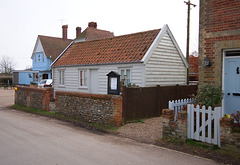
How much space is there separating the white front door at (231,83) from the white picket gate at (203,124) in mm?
1327

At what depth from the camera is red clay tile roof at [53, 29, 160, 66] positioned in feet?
47.5

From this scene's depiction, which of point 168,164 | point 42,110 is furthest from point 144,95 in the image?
point 42,110

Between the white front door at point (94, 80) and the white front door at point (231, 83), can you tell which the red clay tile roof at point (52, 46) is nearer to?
the white front door at point (94, 80)

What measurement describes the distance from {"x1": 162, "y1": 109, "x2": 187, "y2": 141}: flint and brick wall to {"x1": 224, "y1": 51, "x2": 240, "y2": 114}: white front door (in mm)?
1915

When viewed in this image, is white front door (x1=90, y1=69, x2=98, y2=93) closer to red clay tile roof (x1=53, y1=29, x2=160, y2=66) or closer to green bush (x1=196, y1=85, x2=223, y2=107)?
red clay tile roof (x1=53, y1=29, x2=160, y2=66)

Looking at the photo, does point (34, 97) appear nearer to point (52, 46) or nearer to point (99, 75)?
point (99, 75)

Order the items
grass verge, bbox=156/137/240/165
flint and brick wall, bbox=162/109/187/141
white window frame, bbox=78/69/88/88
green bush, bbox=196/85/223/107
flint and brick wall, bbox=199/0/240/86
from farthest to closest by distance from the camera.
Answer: white window frame, bbox=78/69/88/88 < flint and brick wall, bbox=199/0/240/86 < green bush, bbox=196/85/223/107 < flint and brick wall, bbox=162/109/187/141 < grass verge, bbox=156/137/240/165

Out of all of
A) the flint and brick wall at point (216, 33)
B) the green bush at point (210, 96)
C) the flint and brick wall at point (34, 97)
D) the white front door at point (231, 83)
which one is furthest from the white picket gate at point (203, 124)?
the flint and brick wall at point (34, 97)

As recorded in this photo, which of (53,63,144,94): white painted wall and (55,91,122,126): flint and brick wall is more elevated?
(53,63,144,94): white painted wall

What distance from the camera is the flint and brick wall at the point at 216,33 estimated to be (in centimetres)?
783

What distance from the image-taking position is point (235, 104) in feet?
26.0

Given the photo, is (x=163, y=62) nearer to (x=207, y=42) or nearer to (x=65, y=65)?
(x=207, y=42)

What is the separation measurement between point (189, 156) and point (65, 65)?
14.8 m

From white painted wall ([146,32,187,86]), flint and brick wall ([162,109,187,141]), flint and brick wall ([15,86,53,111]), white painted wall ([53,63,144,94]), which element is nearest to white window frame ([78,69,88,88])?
white painted wall ([53,63,144,94])
